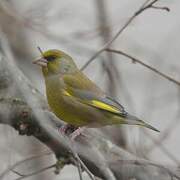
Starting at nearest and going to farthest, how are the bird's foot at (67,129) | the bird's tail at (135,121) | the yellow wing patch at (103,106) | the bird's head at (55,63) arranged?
the bird's foot at (67,129) → the bird's tail at (135,121) → the yellow wing patch at (103,106) → the bird's head at (55,63)

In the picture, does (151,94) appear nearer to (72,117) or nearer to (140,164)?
(72,117)

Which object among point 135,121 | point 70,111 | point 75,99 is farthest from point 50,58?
point 135,121

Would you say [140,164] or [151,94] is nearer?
[140,164]

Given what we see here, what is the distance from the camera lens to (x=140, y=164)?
3.43m

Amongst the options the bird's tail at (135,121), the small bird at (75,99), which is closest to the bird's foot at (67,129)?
the small bird at (75,99)

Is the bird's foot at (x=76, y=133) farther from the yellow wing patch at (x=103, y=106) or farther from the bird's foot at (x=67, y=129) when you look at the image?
the yellow wing patch at (x=103, y=106)

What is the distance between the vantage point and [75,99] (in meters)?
4.70

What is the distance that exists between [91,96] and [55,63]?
1.24 ft

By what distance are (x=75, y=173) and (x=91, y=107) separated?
115 cm

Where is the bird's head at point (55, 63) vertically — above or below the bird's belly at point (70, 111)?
above

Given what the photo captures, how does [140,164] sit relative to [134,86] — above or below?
above

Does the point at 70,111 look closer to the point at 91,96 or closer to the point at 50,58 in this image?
the point at 91,96

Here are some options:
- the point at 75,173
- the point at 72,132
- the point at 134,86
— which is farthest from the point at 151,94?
the point at 134,86

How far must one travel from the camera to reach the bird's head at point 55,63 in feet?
15.5
